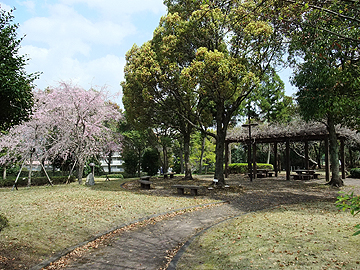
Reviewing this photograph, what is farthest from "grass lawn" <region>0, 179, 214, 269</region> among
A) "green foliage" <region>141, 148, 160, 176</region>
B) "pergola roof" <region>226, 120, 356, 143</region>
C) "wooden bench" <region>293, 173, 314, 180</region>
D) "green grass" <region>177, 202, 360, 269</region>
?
"green foliage" <region>141, 148, 160, 176</region>

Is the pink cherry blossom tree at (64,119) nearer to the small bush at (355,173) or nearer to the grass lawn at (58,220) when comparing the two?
the grass lawn at (58,220)

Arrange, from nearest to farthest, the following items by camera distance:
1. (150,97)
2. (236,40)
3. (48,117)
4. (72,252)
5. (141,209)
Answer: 1. (72,252)
2. (141,209)
3. (236,40)
4. (150,97)
5. (48,117)

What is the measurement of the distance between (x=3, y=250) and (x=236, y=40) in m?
13.1

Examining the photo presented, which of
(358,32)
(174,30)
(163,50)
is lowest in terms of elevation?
(358,32)

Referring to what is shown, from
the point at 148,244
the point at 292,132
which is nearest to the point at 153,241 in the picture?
the point at 148,244

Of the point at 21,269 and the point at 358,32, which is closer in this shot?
the point at 21,269

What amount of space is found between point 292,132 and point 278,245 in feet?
50.1

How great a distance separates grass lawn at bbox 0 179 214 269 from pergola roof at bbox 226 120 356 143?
35.4ft

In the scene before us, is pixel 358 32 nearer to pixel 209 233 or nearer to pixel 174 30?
pixel 209 233

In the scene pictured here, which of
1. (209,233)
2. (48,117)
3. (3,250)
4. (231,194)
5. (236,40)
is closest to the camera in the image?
(3,250)

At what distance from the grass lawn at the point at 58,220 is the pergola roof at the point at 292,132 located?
10795 mm

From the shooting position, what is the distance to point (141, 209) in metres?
9.19

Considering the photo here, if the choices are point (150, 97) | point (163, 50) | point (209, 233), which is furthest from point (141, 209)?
point (163, 50)

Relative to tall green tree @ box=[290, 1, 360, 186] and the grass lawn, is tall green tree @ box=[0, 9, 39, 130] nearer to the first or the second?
the grass lawn
